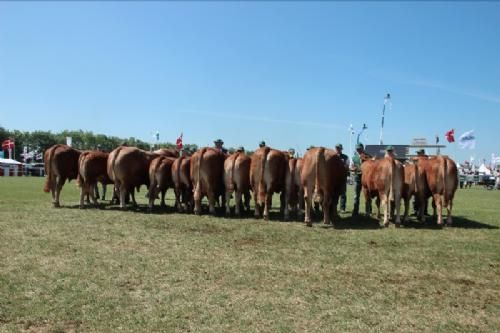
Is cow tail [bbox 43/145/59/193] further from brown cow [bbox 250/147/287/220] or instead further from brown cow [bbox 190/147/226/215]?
brown cow [bbox 250/147/287/220]

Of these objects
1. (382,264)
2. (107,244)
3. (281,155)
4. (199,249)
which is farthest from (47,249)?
(281,155)

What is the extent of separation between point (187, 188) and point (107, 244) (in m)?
5.02

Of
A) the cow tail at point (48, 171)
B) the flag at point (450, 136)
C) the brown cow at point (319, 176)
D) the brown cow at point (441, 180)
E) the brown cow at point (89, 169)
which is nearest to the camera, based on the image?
the brown cow at point (319, 176)

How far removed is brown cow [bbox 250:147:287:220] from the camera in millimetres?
12039

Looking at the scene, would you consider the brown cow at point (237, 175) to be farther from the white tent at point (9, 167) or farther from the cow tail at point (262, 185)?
the white tent at point (9, 167)

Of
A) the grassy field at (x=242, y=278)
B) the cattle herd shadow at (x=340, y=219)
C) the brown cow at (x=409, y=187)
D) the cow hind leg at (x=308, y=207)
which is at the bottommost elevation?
the grassy field at (x=242, y=278)

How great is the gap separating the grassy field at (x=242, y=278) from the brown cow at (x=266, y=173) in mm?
1641

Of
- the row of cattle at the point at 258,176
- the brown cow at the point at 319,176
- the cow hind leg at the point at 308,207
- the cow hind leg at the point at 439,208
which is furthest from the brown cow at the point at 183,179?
the cow hind leg at the point at 439,208

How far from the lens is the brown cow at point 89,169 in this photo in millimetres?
13961

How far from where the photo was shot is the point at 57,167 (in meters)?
14.2

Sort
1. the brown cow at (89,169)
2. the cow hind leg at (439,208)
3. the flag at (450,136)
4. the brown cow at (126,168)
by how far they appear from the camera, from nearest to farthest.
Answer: the cow hind leg at (439,208) → the brown cow at (126,168) → the brown cow at (89,169) → the flag at (450,136)

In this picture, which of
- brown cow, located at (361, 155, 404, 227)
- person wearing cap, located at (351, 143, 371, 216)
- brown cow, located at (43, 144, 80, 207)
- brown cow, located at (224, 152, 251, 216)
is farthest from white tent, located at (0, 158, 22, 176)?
brown cow, located at (361, 155, 404, 227)

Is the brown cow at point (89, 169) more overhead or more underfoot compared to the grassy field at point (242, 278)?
more overhead

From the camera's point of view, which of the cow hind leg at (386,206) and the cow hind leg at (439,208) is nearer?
the cow hind leg at (386,206)
